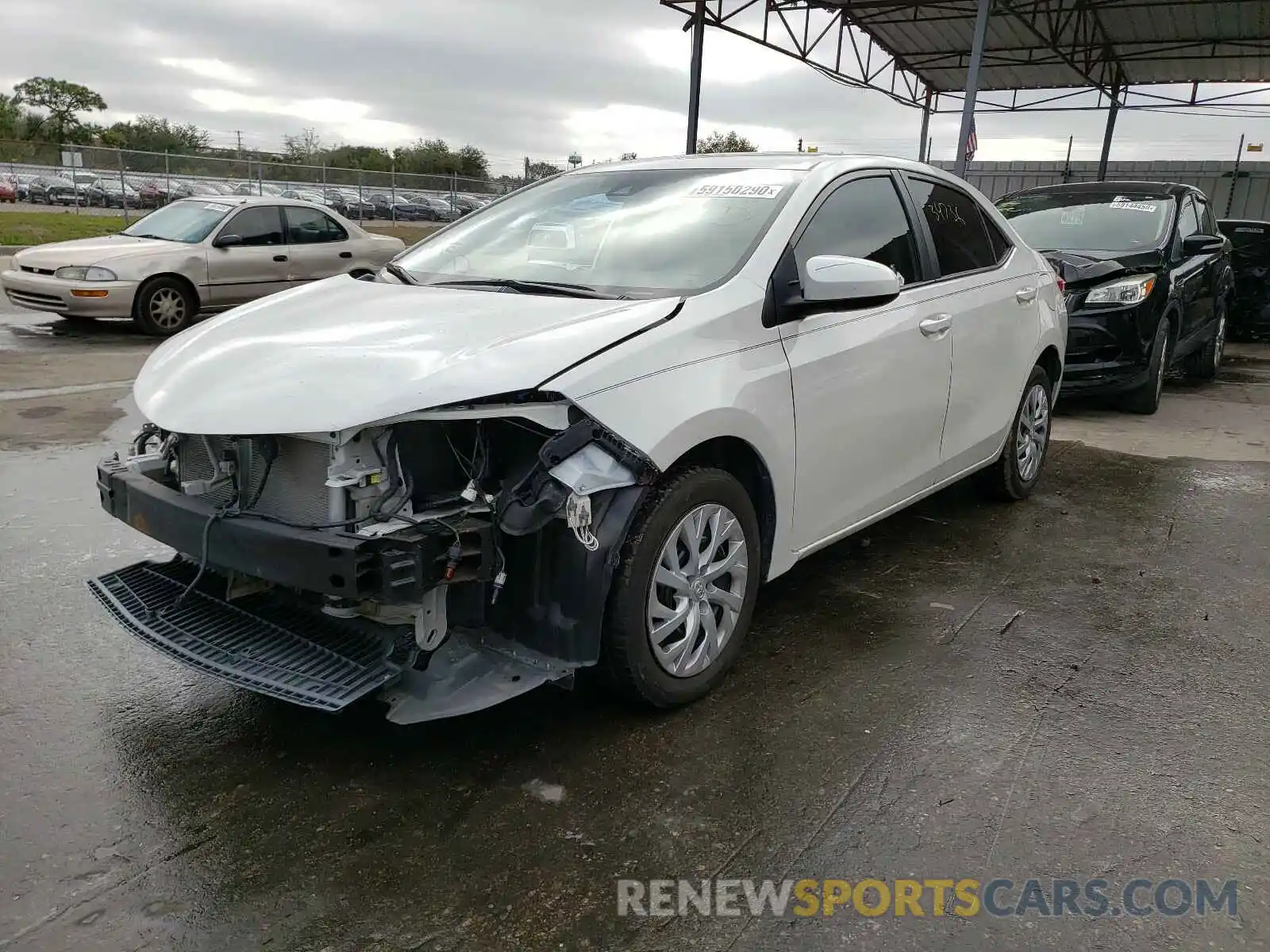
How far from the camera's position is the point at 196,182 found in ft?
86.7

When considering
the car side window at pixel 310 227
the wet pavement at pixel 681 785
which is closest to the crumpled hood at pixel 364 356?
the wet pavement at pixel 681 785

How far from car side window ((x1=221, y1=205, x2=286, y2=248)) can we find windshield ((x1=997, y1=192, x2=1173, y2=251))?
7.85 metres

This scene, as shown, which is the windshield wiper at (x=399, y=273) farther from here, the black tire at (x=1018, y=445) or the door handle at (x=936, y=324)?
the black tire at (x=1018, y=445)

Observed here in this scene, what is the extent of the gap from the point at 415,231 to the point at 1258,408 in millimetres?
22745

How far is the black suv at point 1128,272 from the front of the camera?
Answer: 25.0ft

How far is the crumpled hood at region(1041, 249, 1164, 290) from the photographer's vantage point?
7.65 meters

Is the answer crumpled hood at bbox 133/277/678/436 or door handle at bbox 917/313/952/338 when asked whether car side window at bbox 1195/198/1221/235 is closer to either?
door handle at bbox 917/313/952/338

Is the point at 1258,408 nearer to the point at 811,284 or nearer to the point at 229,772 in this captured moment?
the point at 811,284

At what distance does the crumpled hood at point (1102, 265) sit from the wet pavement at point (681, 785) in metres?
3.91

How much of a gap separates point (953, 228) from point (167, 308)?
28.7 ft

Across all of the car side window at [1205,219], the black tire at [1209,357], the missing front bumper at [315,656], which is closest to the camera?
the missing front bumper at [315,656]

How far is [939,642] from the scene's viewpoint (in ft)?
12.5

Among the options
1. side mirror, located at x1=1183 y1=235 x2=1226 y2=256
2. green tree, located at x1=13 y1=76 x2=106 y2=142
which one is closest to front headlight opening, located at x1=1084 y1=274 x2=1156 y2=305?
side mirror, located at x1=1183 y1=235 x2=1226 y2=256

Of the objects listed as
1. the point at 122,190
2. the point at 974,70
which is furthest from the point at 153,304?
the point at 122,190
